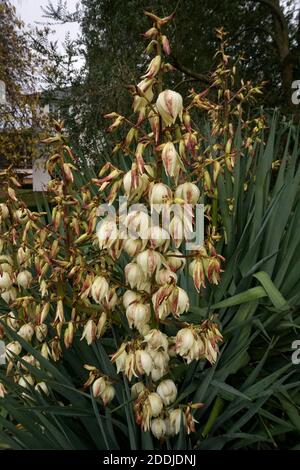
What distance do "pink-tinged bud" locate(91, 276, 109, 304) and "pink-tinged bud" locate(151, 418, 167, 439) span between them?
13.4 inches

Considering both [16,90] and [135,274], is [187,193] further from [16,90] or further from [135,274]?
[16,90]

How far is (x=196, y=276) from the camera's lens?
1.18 meters

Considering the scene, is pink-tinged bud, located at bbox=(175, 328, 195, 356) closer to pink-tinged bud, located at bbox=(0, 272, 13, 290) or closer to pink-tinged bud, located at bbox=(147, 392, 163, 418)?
pink-tinged bud, located at bbox=(147, 392, 163, 418)

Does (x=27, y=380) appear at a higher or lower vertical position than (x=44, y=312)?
lower

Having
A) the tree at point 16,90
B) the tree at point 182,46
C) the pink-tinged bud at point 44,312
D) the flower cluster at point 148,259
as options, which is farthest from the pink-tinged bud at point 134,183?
the tree at point 16,90

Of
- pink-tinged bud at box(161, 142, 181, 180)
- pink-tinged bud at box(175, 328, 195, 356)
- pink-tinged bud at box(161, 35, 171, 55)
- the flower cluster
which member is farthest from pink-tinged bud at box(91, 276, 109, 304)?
pink-tinged bud at box(161, 35, 171, 55)

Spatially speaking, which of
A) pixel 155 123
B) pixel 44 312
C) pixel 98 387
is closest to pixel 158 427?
pixel 98 387

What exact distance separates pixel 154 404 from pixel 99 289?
1.00 feet

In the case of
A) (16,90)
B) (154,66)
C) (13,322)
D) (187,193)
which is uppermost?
(16,90)

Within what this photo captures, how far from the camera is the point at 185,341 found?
1.17 m

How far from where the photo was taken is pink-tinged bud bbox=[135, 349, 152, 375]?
1159 millimetres

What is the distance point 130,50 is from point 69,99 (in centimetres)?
113
